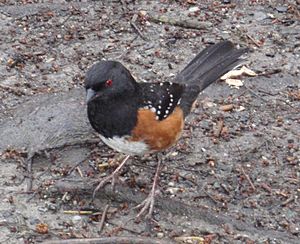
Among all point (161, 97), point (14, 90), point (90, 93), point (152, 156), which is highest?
point (90, 93)

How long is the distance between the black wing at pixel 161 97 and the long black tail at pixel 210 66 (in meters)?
0.24

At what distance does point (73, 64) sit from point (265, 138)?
1.84 m

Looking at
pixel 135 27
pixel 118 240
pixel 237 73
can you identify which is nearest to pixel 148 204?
pixel 118 240

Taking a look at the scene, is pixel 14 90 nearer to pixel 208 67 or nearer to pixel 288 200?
pixel 208 67

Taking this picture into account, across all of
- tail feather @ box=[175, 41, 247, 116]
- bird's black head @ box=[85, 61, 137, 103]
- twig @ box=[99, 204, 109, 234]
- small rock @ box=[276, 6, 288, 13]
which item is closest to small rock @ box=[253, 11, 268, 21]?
small rock @ box=[276, 6, 288, 13]

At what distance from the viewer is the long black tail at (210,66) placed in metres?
5.70

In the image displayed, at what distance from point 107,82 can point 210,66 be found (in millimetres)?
1296

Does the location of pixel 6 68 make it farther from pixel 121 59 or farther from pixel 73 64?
pixel 121 59

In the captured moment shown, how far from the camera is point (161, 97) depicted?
5.15 m

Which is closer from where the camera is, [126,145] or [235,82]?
[126,145]

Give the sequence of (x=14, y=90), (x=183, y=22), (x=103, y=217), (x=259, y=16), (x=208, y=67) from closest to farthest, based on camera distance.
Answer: (x=103, y=217), (x=208, y=67), (x=14, y=90), (x=183, y=22), (x=259, y=16)

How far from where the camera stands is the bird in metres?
4.71

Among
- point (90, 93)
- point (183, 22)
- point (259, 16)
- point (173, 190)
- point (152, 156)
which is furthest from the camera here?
point (259, 16)

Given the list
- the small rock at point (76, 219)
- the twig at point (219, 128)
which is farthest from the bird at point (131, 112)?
the twig at point (219, 128)
